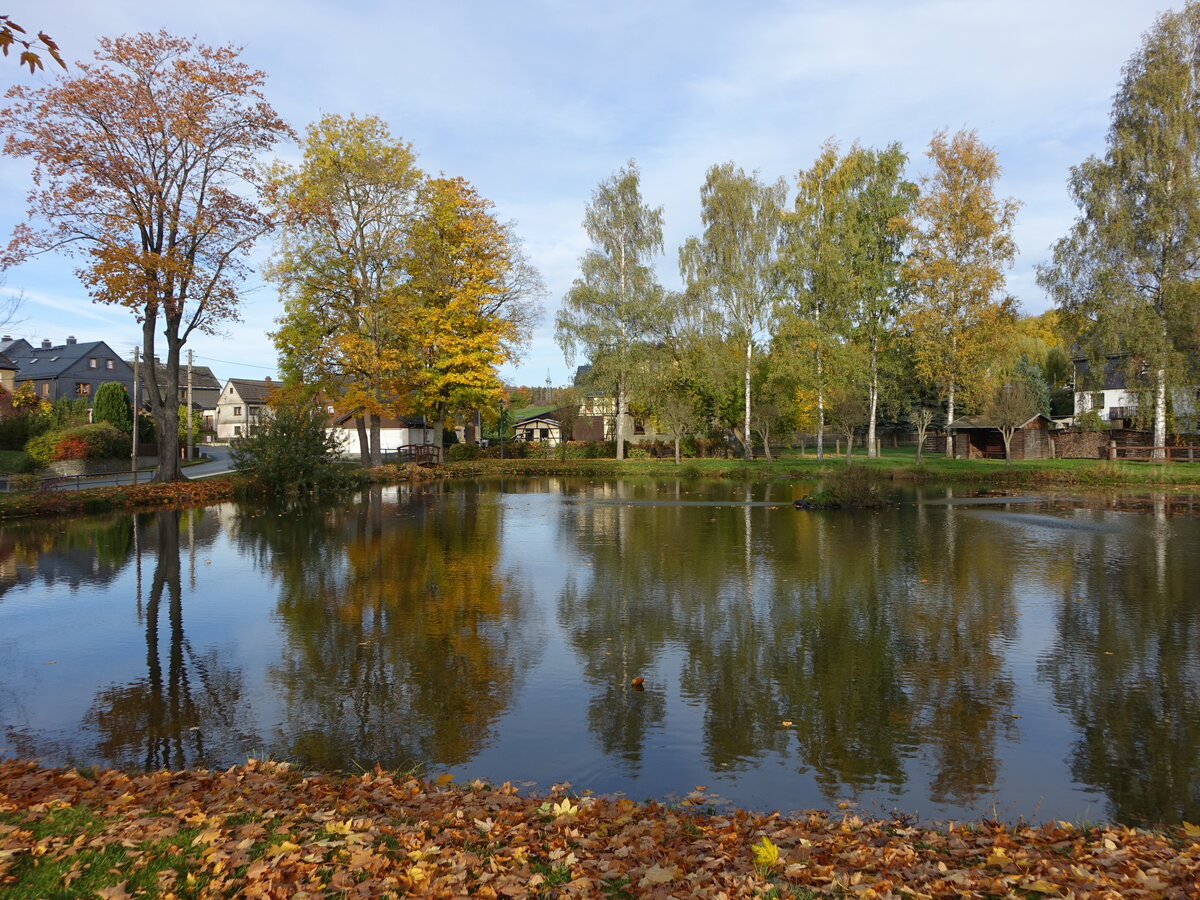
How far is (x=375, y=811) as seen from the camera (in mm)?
4984

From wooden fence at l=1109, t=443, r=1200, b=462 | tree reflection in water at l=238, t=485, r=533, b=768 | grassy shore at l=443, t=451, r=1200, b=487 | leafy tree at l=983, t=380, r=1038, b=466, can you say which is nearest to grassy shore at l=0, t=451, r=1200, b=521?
grassy shore at l=443, t=451, r=1200, b=487

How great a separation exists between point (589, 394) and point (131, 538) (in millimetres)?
31340

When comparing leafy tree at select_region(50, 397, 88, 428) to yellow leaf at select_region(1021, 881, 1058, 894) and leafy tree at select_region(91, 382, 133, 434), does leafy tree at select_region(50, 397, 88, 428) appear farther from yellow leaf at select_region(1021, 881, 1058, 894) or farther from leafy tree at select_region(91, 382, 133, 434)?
yellow leaf at select_region(1021, 881, 1058, 894)

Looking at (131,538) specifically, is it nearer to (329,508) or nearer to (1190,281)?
(329,508)

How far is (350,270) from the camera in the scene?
37.1 m

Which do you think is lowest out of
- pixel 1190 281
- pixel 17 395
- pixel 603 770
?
pixel 603 770

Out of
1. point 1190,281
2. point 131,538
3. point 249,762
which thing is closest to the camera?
point 249,762

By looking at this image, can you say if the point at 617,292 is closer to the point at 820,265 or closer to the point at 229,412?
the point at 820,265

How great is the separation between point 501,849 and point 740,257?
43470 millimetres

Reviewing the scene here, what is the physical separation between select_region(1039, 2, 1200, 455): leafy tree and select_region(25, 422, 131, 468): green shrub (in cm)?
4859

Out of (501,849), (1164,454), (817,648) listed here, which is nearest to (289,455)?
(817,648)

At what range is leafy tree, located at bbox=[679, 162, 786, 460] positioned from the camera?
44.5 metres

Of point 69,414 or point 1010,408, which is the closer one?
point 1010,408

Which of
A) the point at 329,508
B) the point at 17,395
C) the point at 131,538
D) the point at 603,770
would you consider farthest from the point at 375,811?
the point at 17,395
